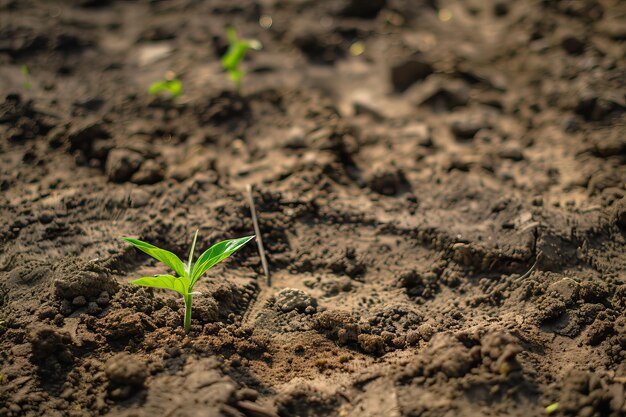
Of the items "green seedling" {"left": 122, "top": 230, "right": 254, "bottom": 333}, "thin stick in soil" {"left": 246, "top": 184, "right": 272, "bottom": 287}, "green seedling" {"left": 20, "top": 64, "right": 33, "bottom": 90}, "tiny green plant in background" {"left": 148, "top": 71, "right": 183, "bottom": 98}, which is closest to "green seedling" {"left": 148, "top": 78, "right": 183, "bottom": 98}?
"tiny green plant in background" {"left": 148, "top": 71, "right": 183, "bottom": 98}

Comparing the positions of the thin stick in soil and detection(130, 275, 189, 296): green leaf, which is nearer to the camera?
detection(130, 275, 189, 296): green leaf

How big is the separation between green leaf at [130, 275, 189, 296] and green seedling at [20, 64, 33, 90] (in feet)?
8.09

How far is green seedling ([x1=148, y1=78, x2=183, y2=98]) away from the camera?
380 cm

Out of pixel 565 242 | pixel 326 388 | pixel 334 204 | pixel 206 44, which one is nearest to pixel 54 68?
pixel 206 44

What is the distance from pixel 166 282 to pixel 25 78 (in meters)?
2.66

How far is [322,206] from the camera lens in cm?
320

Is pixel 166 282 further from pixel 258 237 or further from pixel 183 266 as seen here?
pixel 258 237

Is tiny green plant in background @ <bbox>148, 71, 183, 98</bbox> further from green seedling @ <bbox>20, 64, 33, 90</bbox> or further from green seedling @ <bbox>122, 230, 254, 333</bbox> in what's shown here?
green seedling @ <bbox>122, 230, 254, 333</bbox>

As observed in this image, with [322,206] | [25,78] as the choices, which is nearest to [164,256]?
[322,206]

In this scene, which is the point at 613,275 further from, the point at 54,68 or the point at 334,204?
the point at 54,68

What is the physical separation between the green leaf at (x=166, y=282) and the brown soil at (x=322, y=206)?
0.66 ft

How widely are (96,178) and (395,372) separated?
2146 millimetres

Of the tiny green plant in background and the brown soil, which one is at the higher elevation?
the tiny green plant in background

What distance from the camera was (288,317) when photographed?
8.47ft
